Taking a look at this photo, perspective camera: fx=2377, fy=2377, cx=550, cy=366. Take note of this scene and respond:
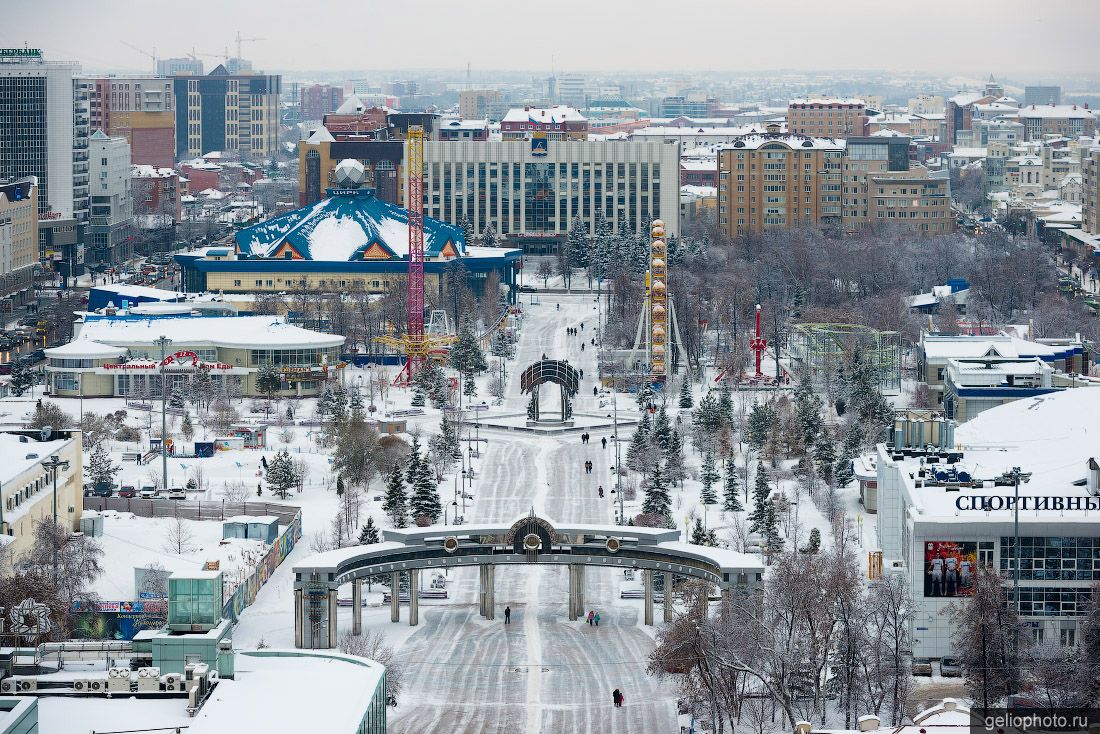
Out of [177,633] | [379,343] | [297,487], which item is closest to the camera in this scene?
[177,633]

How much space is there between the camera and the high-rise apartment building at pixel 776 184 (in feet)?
599

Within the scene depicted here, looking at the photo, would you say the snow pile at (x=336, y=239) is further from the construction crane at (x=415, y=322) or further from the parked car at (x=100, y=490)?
the parked car at (x=100, y=490)

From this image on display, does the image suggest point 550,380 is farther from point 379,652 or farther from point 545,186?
point 545,186

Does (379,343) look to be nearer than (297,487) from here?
No

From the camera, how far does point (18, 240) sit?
159250 mm

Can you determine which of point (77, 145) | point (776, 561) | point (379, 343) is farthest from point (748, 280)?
point (776, 561)

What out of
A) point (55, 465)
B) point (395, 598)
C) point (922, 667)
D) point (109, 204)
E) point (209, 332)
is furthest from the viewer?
point (109, 204)

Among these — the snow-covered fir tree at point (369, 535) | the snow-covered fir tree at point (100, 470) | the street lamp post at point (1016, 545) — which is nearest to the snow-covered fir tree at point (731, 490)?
the snow-covered fir tree at point (369, 535)

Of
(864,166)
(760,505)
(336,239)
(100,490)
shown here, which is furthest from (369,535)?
(864,166)

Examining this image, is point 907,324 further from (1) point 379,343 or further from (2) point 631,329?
(1) point 379,343

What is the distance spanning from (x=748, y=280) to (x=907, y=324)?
21.4 m

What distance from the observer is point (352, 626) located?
68.8m

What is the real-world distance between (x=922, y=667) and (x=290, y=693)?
2047 centimetres

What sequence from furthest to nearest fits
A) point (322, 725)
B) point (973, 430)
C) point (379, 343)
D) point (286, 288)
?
point (286, 288) < point (379, 343) < point (973, 430) < point (322, 725)
